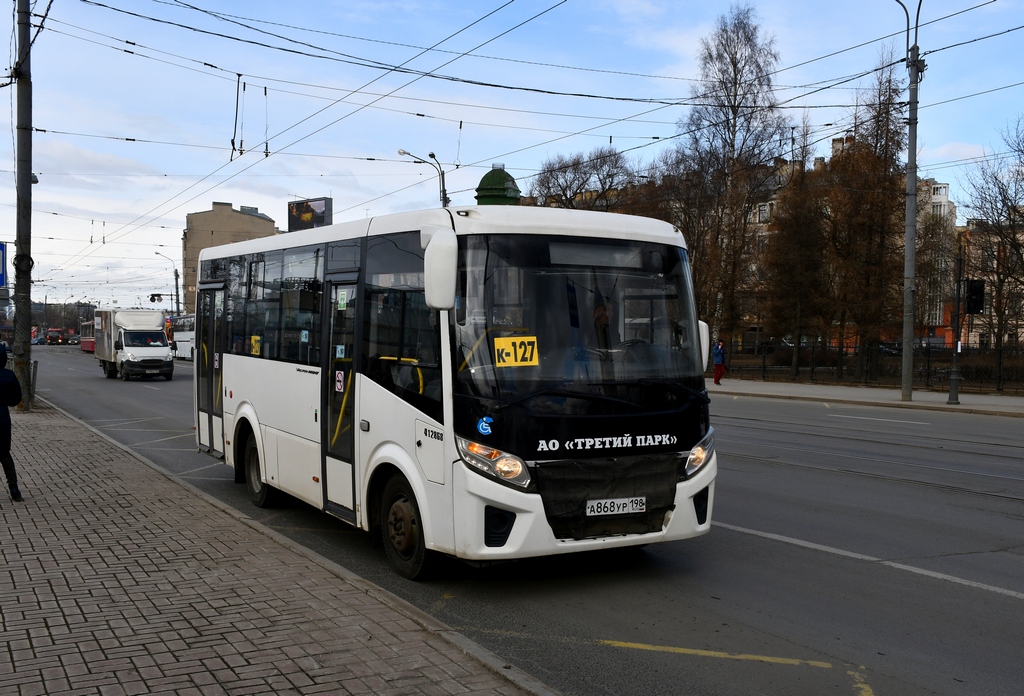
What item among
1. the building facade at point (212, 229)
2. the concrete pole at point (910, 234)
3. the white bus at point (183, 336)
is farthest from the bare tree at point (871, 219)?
the building facade at point (212, 229)

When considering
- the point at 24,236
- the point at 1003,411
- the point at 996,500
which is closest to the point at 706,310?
the point at 1003,411

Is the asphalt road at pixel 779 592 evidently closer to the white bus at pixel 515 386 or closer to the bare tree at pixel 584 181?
the white bus at pixel 515 386

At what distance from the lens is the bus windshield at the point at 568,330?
604cm

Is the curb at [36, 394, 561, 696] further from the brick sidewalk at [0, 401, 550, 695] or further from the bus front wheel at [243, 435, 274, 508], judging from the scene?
the bus front wheel at [243, 435, 274, 508]

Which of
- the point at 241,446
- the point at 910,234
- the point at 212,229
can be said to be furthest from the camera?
the point at 212,229

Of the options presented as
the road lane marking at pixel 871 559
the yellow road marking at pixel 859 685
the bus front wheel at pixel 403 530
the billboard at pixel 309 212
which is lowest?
the yellow road marking at pixel 859 685

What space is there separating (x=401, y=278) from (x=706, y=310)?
40.2 m

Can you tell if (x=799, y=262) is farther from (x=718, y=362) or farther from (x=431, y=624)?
(x=431, y=624)

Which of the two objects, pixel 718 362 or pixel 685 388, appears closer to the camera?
pixel 685 388

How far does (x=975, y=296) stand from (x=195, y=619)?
2479cm

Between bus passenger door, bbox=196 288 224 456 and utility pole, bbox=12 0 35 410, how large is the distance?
31.7 feet

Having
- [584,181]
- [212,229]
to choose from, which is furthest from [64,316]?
[584,181]

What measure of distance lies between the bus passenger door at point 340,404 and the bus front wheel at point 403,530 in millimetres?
562

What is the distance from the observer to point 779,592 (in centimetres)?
634
